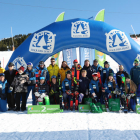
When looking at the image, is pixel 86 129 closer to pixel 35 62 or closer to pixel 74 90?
pixel 74 90

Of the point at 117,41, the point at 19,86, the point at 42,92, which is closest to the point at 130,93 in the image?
the point at 117,41

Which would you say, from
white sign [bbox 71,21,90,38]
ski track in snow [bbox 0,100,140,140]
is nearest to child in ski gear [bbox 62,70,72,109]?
ski track in snow [bbox 0,100,140,140]

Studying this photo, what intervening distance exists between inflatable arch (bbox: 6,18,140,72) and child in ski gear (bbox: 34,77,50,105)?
3.86ft

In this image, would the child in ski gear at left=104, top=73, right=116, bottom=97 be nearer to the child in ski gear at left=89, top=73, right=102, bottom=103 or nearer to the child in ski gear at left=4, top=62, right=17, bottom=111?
the child in ski gear at left=89, top=73, right=102, bottom=103

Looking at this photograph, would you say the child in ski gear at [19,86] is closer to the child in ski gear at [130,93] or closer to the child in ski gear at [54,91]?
the child in ski gear at [54,91]

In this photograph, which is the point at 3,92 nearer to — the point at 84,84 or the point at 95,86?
the point at 84,84

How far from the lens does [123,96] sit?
4.07 metres

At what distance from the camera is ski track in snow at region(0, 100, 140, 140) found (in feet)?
7.66

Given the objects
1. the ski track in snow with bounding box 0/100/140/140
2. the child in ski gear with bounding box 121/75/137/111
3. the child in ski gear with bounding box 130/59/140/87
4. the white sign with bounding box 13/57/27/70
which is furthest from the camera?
the white sign with bounding box 13/57/27/70

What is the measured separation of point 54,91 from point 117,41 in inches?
106

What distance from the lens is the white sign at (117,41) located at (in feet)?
17.0

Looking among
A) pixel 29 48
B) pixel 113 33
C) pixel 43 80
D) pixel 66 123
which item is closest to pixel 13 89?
pixel 43 80

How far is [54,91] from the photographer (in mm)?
4363

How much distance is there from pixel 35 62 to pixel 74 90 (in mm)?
1779
